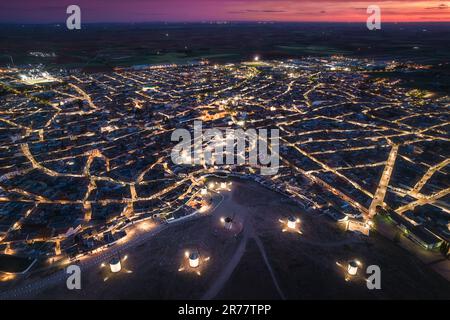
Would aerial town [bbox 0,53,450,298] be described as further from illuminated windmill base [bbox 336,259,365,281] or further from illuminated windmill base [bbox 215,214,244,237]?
illuminated windmill base [bbox 336,259,365,281]

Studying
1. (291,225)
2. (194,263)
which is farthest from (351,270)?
(194,263)

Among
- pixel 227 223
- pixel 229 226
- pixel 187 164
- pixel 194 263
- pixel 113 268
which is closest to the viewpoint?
pixel 113 268

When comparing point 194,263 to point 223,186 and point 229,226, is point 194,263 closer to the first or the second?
point 229,226

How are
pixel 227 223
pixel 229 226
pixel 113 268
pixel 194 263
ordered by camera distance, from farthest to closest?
1. pixel 227 223
2. pixel 229 226
3. pixel 194 263
4. pixel 113 268

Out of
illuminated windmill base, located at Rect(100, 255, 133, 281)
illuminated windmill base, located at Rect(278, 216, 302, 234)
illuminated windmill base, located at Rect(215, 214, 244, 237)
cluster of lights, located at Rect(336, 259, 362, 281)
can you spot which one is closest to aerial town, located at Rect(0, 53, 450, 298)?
illuminated windmill base, located at Rect(278, 216, 302, 234)

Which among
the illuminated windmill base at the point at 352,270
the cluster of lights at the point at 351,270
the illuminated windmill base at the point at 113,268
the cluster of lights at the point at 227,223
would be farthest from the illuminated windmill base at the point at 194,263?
the cluster of lights at the point at 351,270
